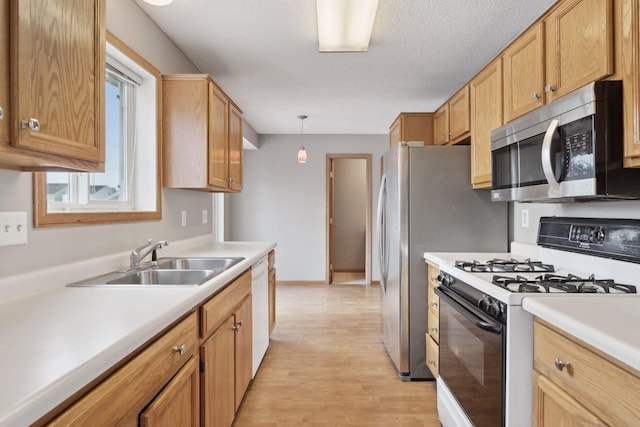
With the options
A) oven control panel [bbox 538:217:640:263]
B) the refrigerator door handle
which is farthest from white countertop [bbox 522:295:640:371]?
the refrigerator door handle

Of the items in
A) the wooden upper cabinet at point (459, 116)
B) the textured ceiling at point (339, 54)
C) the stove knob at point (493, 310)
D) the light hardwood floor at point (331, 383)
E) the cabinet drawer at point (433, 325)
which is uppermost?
the textured ceiling at point (339, 54)

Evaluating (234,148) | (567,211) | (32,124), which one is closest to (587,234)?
(567,211)

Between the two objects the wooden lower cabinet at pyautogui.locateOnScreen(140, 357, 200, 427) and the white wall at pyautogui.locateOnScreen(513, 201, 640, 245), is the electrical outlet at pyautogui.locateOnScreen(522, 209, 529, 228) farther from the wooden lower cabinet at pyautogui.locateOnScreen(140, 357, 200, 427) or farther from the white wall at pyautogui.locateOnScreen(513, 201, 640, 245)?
the wooden lower cabinet at pyautogui.locateOnScreen(140, 357, 200, 427)

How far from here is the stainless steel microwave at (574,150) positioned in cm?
128

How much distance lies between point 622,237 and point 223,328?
1718 millimetres

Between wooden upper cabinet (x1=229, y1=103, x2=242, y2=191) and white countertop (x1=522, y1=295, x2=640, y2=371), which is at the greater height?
wooden upper cabinet (x1=229, y1=103, x2=242, y2=191)

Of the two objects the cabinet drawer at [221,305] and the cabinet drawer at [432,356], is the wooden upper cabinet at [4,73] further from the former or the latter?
the cabinet drawer at [432,356]

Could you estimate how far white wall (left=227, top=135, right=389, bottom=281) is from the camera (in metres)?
5.53

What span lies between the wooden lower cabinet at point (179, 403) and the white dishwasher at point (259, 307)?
0.98m

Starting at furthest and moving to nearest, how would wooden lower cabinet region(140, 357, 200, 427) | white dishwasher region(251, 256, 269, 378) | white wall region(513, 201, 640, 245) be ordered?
1. white dishwasher region(251, 256, 269, 378)
2. white wall region(513, 201, 640, 245)
3. wooden lower cabinet region(140, 357, 200, 427)

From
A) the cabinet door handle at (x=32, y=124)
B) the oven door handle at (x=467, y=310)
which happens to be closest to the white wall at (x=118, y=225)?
the cabinet door handle at (x=32, y=124)

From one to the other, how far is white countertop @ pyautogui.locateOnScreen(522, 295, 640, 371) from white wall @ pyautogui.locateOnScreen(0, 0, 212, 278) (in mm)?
1716

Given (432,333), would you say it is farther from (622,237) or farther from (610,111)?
(610,111)

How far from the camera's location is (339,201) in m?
6.81
